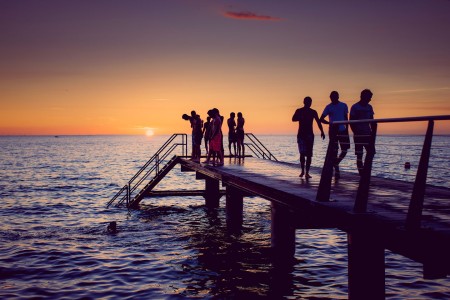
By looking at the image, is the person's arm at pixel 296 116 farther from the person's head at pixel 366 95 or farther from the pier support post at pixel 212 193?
the pier support post at pixel 212 193

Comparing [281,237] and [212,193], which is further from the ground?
[281,237]

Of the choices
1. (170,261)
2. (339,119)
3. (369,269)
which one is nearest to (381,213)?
(369,269)

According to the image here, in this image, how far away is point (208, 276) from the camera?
12625mm

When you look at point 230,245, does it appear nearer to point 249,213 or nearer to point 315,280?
point 315,280

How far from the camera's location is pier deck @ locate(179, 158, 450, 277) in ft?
17.3

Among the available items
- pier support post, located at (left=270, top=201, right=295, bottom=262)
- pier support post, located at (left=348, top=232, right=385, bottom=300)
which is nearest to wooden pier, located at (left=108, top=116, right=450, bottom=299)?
pier support post, located at (left=348, top=232, right=385, bottom=300)

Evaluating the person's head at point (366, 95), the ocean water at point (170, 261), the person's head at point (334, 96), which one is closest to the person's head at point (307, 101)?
the person's head at point (334, 96)

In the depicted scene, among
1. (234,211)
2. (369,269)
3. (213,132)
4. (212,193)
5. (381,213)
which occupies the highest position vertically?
(213,132)

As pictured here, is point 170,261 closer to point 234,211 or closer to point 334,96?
point 234,211

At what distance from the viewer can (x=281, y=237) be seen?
13.0m

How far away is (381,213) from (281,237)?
259 inches

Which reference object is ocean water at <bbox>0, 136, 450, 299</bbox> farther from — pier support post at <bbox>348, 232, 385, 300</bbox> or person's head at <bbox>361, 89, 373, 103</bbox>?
person's head at <bbox>361, 89, 373, 103</bbox>

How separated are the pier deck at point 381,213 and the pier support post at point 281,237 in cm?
107

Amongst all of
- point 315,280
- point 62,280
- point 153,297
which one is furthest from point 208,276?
point 62,280
